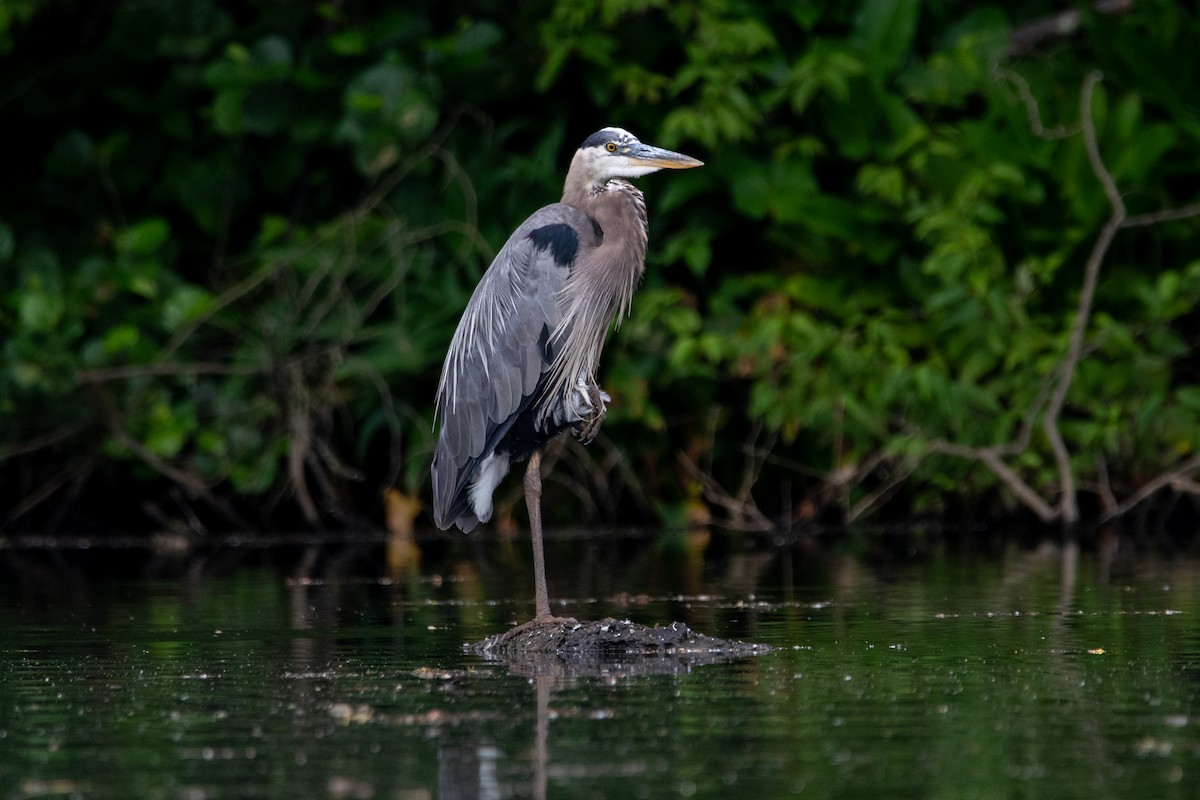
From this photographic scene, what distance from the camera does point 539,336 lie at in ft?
23.7

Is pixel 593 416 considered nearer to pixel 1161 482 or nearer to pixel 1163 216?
pixel 1161 482

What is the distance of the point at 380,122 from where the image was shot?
40.7 ft

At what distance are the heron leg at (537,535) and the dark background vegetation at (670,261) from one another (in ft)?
14.2

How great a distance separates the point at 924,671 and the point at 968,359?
20.6ft

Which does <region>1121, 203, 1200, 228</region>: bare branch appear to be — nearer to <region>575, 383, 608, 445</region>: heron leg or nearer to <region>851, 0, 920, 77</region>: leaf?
<region>851, 0, 920, 77</region>: leaf

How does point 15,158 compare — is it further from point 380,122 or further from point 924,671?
point 924,671

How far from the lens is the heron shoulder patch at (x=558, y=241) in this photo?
288 inches

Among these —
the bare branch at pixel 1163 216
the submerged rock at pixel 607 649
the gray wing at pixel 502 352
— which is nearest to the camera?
the submerged rock at pixel 607 649

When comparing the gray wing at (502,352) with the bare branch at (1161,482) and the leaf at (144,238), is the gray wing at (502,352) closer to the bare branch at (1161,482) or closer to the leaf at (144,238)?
the bare branch at (1161,482)

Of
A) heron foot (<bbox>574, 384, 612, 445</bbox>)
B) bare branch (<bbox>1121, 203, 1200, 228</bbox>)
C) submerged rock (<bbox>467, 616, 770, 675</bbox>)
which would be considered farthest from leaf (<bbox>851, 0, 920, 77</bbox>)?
submerged rock (<bbox>467, 616, 770, 675</bbox>)

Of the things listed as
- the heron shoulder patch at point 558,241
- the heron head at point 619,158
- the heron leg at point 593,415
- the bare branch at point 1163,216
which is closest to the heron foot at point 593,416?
the heron leg at point 593,415

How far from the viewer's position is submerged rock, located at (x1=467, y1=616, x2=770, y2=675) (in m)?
5.93

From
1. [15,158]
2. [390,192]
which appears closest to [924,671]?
[390,192]

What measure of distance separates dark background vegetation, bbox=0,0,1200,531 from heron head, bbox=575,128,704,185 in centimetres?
409
